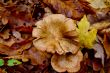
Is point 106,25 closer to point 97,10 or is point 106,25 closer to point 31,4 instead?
point 97,10

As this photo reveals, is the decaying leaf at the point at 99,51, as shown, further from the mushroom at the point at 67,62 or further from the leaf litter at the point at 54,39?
the mushroom at the point at 67,62

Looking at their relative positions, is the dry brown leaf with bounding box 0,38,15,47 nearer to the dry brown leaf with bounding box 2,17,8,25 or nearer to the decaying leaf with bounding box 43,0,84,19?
the dry brown leaf with bounding box 2,17,8,25

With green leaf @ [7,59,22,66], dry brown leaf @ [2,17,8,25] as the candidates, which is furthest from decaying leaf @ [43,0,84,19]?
green leaf @ [7,59,22,66]

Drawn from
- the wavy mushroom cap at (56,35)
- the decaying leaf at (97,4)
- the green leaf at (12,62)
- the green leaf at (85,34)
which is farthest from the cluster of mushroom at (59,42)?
the decaying leaf at (97,4)

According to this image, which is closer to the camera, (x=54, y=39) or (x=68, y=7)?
(x=54, y=39)

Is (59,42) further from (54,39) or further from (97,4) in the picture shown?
(97,4)

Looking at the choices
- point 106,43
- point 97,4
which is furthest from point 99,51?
point 97,4

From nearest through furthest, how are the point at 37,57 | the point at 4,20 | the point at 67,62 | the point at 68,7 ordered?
1. the point at 67,62
2. the point at 37,57
3. the point at 4,20
4. the point at 68,7
